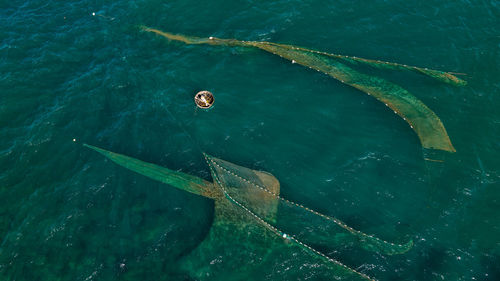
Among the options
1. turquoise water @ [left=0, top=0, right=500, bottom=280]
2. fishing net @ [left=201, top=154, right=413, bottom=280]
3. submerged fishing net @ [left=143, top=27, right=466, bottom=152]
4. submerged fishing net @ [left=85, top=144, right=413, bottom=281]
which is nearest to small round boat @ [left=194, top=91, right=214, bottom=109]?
turquoise water @ [left=0, top=0, right=500, bottom=280]

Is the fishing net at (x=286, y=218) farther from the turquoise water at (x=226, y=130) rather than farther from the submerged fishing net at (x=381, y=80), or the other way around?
the submerged fishing net at (x=381, y=80)

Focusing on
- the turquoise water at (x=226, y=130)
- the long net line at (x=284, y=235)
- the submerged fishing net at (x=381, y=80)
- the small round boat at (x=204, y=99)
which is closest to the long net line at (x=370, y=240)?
the turquoise water at (x=226, y=130)

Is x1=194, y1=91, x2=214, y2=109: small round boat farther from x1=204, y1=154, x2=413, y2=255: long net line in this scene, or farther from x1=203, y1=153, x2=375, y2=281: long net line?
x1=204, y1=154, x2=413, y2=255: long net line

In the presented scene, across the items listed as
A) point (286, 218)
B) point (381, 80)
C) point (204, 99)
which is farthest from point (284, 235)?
point (381, 80)

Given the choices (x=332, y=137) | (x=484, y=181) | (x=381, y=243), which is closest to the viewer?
(x=381, y=243)

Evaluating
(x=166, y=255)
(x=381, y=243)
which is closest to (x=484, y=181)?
(x=381, y=243)

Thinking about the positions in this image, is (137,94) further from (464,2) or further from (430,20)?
(464,2)
